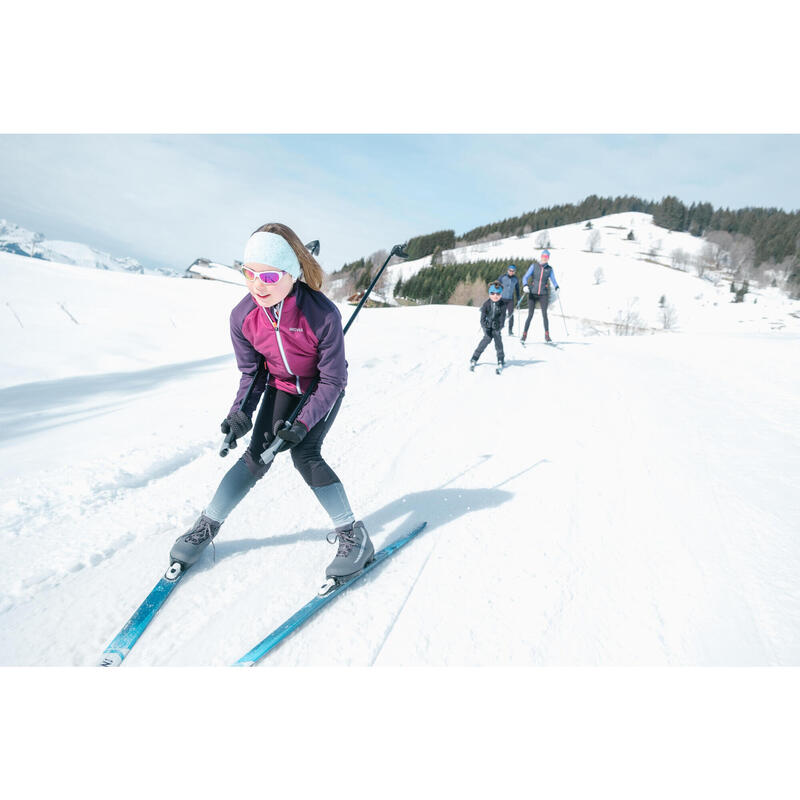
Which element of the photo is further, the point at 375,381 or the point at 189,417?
the point at 375,381

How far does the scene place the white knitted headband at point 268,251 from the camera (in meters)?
2.08

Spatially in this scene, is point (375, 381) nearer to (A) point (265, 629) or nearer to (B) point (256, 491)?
(B) point (256, 491)

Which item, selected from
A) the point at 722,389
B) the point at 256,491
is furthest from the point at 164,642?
the point at 722,389

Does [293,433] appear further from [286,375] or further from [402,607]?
[402,607]

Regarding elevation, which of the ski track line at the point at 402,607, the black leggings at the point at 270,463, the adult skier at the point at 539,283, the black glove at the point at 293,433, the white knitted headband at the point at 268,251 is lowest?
the ski track line at the point at 402,607

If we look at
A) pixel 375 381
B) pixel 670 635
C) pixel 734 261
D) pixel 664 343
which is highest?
pixel 734 261

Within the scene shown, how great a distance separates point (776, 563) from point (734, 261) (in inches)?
3367

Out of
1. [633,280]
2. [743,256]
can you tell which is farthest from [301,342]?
[743,256]

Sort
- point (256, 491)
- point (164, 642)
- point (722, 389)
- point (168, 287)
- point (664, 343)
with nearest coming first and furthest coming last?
point (164, 642) < point (256, 491) < point (722, 389) < point (664, 343) < point (168, 287)

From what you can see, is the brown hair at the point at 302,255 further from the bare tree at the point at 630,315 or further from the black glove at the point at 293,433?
the bare tree at the point at 630,315

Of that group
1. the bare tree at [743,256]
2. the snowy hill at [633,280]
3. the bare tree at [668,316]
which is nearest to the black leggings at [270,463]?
the snowy hill at [633,280]

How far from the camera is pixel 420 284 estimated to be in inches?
2500

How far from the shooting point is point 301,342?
2.24 metres

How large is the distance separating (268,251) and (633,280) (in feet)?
217
